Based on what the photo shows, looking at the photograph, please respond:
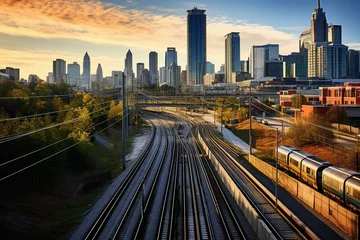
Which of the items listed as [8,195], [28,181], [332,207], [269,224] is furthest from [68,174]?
[332,207]

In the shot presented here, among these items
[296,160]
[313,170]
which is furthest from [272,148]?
[313,170]

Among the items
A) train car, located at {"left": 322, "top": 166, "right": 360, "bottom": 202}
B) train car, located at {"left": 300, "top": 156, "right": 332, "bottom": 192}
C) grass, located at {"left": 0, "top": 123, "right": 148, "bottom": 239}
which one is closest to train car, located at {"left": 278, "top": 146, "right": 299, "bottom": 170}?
train car, located at {"left": 300, "top": 156, "right": 332, "bottom": 192}

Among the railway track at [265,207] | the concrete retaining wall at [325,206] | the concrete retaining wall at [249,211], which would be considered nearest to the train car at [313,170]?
the concrete retaining wall at [325,206]

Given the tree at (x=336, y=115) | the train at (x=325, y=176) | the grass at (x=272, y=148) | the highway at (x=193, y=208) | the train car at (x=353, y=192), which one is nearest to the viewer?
the highway at (x=193, y=208)

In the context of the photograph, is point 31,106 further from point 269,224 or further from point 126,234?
point 269,224

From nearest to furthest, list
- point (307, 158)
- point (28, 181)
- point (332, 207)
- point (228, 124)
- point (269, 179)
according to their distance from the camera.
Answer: point (332, 207)
point (28, 181)
point (307, 158)
point (269, 179)
point (228, 124)

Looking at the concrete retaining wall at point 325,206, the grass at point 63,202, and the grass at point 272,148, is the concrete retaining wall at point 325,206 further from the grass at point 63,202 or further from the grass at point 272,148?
the grass at point 63,202
